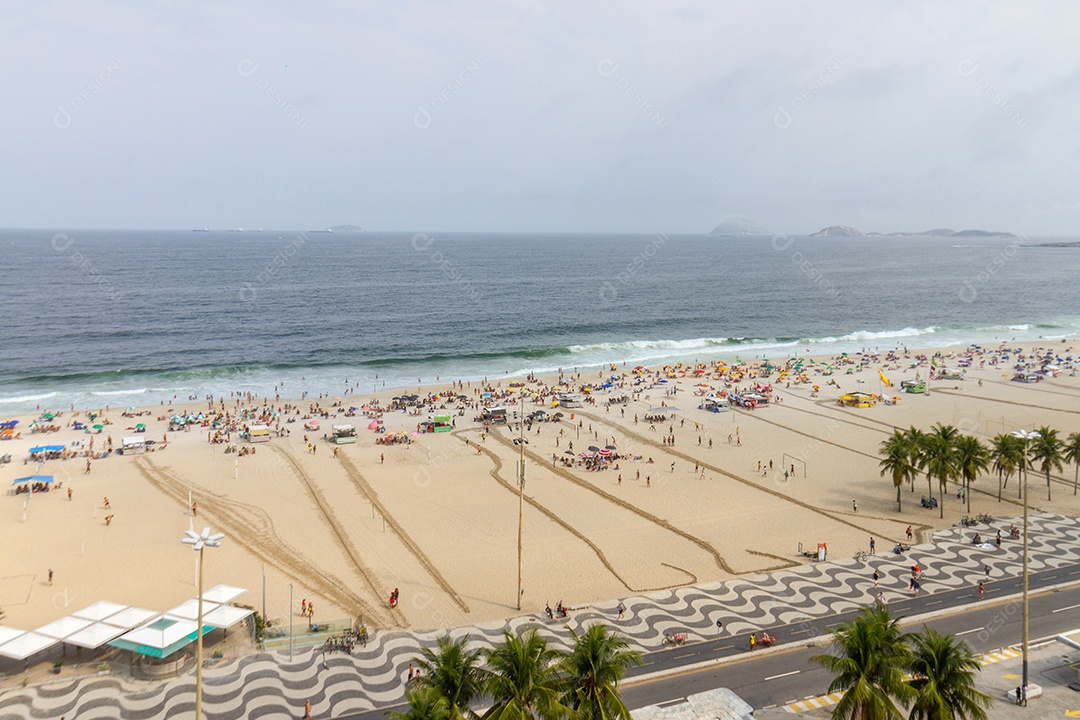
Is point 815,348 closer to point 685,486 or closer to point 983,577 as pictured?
point 685,486

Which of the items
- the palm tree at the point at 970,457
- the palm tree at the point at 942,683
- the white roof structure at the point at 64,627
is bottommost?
the white roof structure at the point at 64,627

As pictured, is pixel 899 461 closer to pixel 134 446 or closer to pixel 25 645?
pixel 25 645

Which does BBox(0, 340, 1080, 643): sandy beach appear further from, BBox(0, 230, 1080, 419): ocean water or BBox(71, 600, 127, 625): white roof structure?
BBox(0, 230, 1080, 419): ocean water

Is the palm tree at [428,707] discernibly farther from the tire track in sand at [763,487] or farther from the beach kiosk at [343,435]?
the beach kiosk at [343,435]

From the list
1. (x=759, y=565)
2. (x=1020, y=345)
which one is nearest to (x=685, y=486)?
(x=759, y=565)

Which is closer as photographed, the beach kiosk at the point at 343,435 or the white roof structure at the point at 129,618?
the white roof structure at the point at 129,618

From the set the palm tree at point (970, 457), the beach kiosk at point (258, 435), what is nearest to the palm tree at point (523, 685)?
the palm tree at point (970, 457)

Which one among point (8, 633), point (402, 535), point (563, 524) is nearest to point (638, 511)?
point (563, 524)
